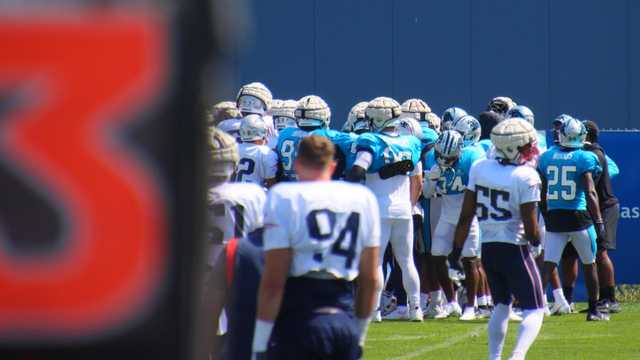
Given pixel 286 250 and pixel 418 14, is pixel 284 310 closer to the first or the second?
pixel 286 250

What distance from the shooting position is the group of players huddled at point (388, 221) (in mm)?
5602

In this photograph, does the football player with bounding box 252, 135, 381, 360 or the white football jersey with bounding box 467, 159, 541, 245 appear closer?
the football player with bounding box 252, 135, 381, 360

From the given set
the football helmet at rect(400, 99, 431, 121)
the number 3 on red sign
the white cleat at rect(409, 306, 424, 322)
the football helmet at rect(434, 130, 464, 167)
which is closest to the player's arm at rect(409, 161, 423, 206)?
the football helmet at rect(434, 130, 464, 167)

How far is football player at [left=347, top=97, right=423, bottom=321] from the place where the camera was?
13.2m

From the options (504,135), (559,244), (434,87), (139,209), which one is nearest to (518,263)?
(504,135)

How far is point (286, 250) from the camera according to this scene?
5566mm

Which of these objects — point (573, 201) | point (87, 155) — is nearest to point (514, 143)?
point (573, 201)

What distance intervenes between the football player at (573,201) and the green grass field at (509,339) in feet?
1.84

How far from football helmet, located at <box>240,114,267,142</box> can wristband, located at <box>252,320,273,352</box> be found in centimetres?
701

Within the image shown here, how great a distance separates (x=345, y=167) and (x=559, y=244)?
2469 mm

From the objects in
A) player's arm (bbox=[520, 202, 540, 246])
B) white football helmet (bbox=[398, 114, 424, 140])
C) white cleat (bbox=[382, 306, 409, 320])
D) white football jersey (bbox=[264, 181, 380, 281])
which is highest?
white football helmet (bbox=[398, 114, 424, 140])

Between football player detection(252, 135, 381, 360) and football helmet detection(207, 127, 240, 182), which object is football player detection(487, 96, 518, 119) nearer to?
football helmet detection(207, 127, 240, 182)

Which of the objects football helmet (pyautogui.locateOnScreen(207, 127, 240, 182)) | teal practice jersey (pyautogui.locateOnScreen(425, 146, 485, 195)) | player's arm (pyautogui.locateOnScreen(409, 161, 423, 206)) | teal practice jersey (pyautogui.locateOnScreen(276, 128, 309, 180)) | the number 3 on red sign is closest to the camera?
the number 3 on red sign

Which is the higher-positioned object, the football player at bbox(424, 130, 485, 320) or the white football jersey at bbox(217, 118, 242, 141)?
the white football jersey at bbox(217, 118, 242, 141)
